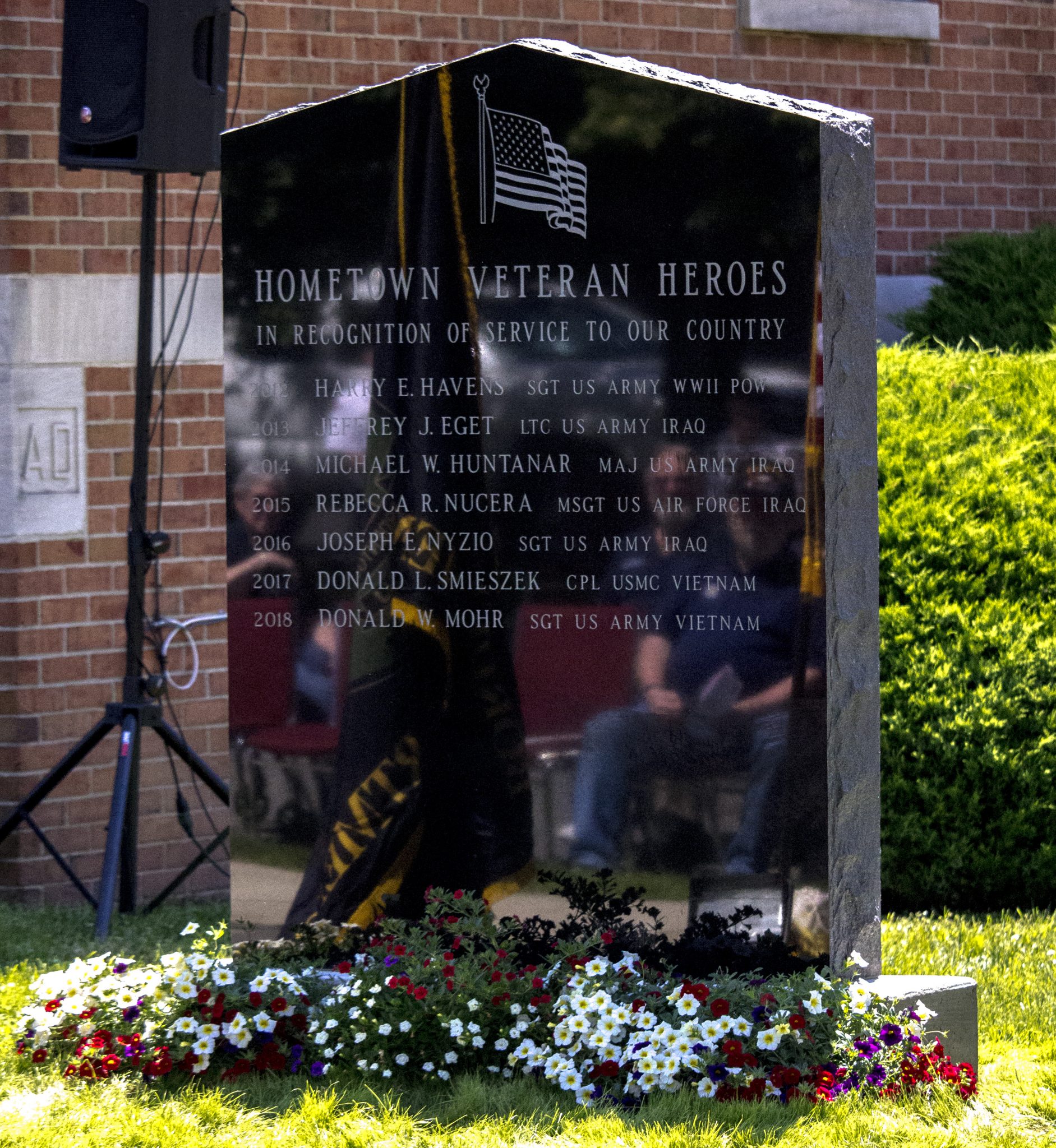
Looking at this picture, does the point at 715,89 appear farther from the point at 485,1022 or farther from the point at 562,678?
the point at 485,1022

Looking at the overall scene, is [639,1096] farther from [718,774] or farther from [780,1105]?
[718,774]

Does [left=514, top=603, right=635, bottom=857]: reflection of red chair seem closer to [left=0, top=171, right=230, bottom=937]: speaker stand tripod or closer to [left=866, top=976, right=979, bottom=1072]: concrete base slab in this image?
[left=866, top=976, right=979, bottom=1072]: concrete base slab

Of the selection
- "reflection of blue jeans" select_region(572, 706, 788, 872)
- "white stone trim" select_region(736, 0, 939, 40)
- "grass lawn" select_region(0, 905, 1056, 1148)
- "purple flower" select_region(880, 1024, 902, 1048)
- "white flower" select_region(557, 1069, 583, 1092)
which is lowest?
"grass lawn" select_region(0, 905, 1056, 1148)

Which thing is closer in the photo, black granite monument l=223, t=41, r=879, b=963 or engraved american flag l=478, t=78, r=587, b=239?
black granite monument l=223, t=41, r=879, b=963

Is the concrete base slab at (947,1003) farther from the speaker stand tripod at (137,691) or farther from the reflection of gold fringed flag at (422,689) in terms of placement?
the speaker stand tripod at (137,691)

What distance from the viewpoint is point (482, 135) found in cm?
402

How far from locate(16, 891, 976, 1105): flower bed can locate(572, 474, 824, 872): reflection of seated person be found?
358 millimetres

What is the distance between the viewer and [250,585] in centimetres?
422

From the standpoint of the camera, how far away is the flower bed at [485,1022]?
3.56m

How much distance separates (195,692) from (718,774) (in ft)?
10.6

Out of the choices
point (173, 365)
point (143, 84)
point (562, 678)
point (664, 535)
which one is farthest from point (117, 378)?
point (664, 535)

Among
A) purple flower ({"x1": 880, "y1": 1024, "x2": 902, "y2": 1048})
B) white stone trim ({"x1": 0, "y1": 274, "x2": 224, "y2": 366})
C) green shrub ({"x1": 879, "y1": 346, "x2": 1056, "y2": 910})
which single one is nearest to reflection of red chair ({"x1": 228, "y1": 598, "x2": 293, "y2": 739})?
purple flower ({"x1": 880, "y1": 1024, "x2": 902, "y2": 1048})

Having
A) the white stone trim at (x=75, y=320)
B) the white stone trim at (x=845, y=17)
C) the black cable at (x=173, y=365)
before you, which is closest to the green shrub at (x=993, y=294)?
the white stone trim at (x=845, y=17)

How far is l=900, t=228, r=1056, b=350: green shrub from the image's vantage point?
7531 millimetres
